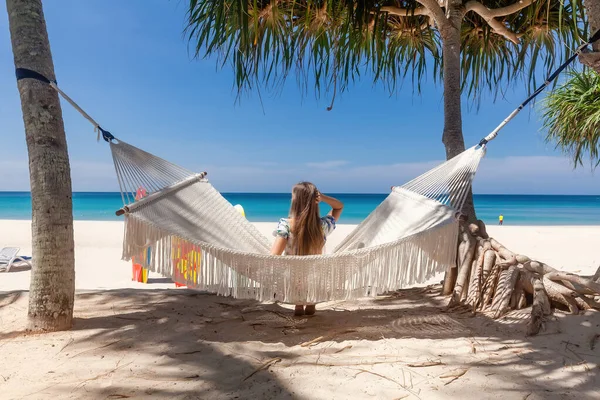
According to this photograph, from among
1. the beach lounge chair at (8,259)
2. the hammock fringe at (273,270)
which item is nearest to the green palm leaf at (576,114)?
the hammock fringe at (273,270)

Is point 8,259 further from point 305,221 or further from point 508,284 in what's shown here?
point 508,284

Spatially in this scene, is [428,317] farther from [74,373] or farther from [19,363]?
[19,363]

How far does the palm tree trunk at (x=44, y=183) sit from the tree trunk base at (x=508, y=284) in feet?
5.27

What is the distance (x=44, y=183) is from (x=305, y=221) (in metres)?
0.95

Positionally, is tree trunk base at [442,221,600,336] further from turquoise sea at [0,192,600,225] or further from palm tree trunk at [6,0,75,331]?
turquoise sea at [0,192,600,225]

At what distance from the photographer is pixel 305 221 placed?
5.09 feet

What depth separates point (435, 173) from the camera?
179 centimetres

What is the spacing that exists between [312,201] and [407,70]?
5.94ft

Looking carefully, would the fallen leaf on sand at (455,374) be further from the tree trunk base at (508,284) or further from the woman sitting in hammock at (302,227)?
the woman sitting in hammock at (302,227)

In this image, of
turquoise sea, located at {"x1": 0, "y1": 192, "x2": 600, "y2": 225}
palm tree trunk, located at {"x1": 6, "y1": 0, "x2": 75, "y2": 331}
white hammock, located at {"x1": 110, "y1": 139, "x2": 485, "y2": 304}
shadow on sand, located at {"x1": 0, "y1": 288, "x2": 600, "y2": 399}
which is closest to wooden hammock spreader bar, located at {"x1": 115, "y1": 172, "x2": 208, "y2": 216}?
white hammock, located at {"x1": 110, "y1": 139, "x2": 485, "y2": 304}

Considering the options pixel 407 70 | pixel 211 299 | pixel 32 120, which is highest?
pixel 407 70

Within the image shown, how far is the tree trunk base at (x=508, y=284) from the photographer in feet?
4.66

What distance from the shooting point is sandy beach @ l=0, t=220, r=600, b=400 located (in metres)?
0.97

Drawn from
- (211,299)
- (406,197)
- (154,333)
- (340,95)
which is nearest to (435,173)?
(406,197)
